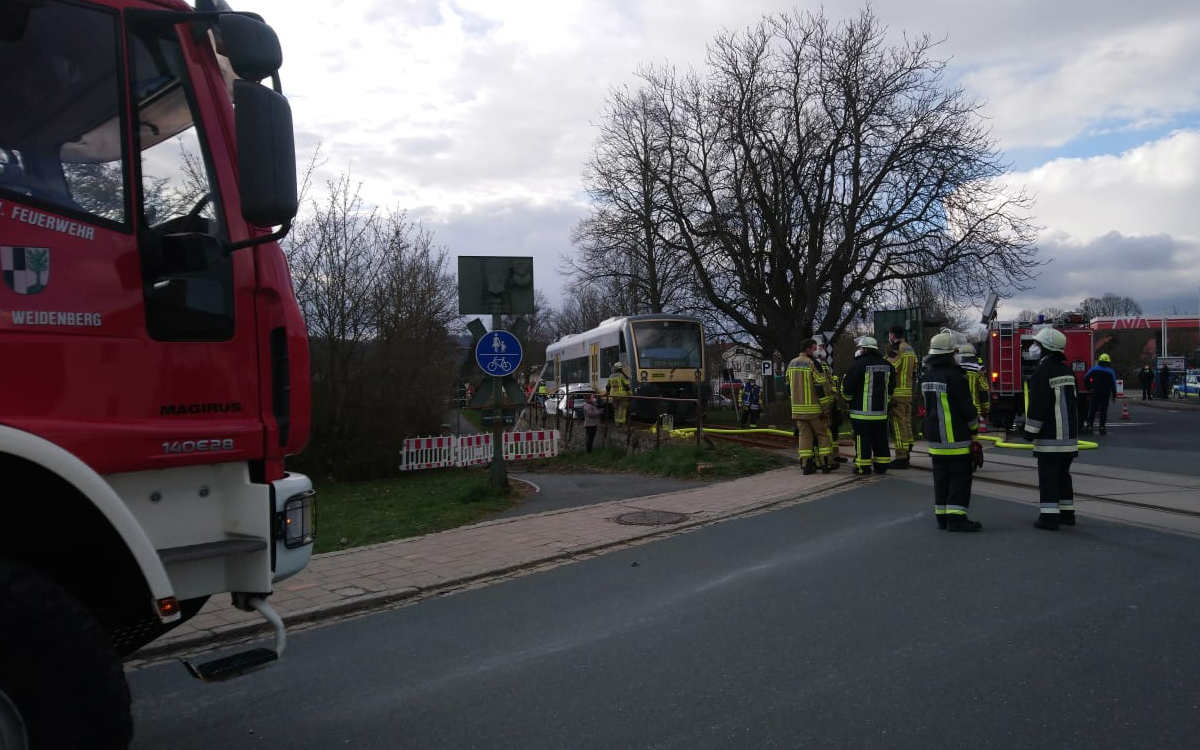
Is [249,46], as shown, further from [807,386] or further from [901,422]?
[901,422]

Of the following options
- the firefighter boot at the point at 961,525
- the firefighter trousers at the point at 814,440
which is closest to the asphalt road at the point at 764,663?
the firefighter boot at the point at 961,525

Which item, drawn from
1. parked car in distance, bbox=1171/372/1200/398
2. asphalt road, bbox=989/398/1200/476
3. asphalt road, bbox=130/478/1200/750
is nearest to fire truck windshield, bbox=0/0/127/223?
asphalt road, bbox=130/478/1200/750

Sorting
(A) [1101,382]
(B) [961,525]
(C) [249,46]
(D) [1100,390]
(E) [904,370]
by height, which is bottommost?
(B) [961,525]

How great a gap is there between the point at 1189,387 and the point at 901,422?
110ft

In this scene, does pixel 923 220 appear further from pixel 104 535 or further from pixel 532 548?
pixel 104 535

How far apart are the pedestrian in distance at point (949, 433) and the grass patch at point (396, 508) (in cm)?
510

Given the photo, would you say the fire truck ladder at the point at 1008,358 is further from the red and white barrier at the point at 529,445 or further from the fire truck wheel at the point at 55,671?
the fire truck wheel at the point at 55,671

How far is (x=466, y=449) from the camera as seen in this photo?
62.5ft

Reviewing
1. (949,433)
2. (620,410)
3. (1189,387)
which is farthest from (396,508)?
(1189,387)

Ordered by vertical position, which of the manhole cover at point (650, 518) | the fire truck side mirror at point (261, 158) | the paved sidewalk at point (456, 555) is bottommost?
the paved sidewalk at point (456, 555)

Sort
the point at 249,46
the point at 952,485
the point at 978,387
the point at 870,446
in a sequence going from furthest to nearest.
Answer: the point at 870,446 → the point at 978,387 → the point at 952,485 → the point at 249,46

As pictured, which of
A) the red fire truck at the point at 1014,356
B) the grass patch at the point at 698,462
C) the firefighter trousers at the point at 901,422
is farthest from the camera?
the red fire truck at the point at 1014,356

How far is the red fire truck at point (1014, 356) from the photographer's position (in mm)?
21391

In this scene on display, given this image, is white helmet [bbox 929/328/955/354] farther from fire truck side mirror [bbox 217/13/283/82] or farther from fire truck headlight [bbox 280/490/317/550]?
fire truck side mirror [bbox 217/13/283/82]
